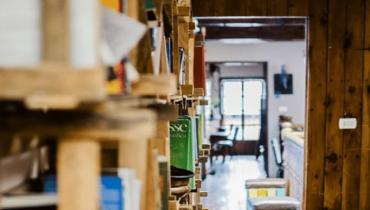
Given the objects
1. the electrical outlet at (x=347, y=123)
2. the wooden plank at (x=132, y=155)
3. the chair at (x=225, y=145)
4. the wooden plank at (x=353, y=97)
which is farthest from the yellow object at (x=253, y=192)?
the chair at (x=225, y=145)

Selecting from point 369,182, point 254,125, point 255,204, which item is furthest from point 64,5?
point 254,125

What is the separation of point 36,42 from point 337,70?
3.47 metres

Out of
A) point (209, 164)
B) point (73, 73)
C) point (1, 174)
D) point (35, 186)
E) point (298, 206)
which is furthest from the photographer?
point (209, 164)

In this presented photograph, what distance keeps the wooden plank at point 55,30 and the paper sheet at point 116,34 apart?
102mm

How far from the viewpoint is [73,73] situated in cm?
51

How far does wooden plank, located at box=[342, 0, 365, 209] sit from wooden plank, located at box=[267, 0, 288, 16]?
1.79 feet

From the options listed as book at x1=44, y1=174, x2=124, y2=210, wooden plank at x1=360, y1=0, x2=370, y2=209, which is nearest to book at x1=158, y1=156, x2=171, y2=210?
book at x1=44, y1=174, x2=124, y2=210

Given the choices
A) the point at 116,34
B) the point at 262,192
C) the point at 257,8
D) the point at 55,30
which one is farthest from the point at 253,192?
the point at 55,30

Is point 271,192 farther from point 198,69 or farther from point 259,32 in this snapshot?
point 259,32

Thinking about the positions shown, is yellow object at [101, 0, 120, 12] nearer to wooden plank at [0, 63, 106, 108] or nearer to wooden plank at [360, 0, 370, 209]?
wooden plank at [0, 63, 106, 108]

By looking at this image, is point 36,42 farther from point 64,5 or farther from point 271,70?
point 271,70

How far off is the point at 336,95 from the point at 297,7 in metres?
0.87

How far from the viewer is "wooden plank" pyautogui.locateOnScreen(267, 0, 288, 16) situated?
367cm

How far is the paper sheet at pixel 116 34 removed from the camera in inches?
25.7
